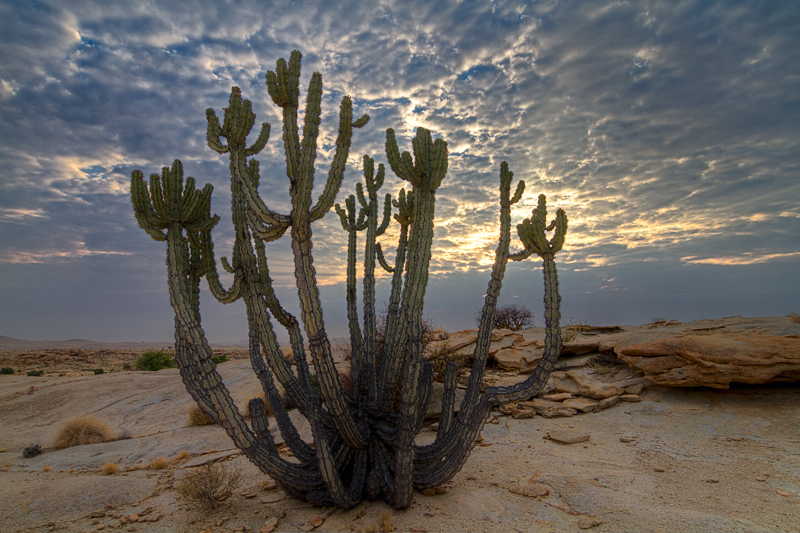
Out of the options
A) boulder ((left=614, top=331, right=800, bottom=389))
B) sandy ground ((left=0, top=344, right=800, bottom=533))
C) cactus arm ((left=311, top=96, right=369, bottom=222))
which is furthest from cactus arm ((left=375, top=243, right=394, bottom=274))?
boulder ((left=614, top=331, right=800, bottom=389))

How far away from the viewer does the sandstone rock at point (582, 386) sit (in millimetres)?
9180

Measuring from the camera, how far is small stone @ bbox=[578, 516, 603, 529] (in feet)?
13.3

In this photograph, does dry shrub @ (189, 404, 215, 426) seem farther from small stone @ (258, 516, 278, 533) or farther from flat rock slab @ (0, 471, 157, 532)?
small stone @ (258, 516, 278, 533)

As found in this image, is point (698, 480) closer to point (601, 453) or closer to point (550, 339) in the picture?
point (601, 453)

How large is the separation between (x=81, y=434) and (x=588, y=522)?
11057 millimetres

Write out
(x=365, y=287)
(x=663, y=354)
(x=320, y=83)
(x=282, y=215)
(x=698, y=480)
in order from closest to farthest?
(x=282, y=215)
(x=320, y=83)
(x=698, y=480)
(x=365, y=287)
(x=663, y=354)

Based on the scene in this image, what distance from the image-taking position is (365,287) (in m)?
6.21

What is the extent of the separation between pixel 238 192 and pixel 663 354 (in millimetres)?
10092

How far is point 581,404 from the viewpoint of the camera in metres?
8.94

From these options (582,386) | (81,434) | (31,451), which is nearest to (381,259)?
(582,386)

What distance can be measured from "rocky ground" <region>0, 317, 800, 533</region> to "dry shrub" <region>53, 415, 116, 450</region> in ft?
0.94

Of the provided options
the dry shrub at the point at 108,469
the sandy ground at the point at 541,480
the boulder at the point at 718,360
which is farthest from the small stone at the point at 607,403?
the dry shrub at the point at 108,469

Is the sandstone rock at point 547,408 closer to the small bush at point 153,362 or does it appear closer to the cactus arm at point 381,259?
the cactus arm at point 381,259

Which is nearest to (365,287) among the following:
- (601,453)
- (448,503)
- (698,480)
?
(448,503)
